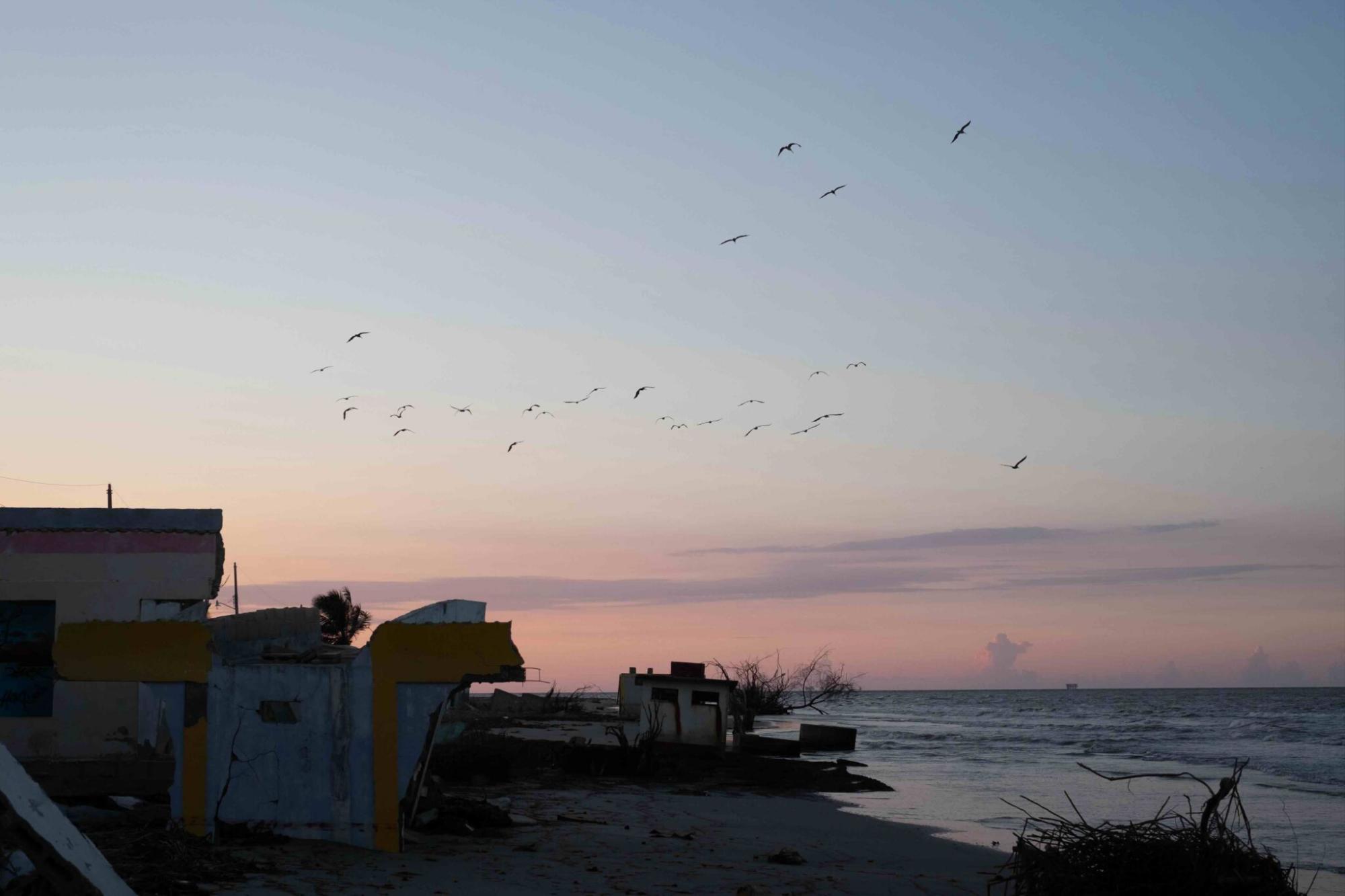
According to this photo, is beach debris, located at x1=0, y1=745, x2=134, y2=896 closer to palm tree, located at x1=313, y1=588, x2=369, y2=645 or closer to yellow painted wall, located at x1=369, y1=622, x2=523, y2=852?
yellow painted wall, located at x1=369, y1=622, x2=523, y2=852

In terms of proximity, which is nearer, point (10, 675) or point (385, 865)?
point (385, 865)

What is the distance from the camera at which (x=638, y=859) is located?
11914 millimetres

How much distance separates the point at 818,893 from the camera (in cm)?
1077

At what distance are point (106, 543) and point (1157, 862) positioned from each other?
13248mm

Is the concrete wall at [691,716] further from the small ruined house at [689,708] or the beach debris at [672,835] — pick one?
the beach debris at [672,835]

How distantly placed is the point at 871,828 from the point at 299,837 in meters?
9.43

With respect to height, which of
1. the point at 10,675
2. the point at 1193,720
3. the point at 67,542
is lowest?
the point at 1193,720

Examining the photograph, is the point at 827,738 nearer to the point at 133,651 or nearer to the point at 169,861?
the point at 133,651

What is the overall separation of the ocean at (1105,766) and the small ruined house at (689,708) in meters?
4.33

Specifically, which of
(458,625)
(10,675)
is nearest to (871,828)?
(458,625)

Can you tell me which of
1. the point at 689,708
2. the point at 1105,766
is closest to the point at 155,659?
the point at 689,708

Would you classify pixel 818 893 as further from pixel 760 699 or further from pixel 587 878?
pixel 760 699

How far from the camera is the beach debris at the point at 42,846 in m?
6.78

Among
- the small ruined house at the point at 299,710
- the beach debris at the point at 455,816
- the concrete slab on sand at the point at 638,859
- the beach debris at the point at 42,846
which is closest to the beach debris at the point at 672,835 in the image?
the concrete slab on sand at the point at 638,859
